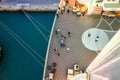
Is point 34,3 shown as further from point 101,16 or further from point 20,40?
point 101,16

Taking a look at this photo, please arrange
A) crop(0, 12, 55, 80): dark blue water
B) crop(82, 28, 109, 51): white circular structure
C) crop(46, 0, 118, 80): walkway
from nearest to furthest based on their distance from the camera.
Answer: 1. crop(46, 0, 118, 80): walkway
2. crop(82, 28, 109, 51): white circular structure
3. crop(0, 12, 55, 80): dark blue water

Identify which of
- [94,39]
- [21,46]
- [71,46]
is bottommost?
[71,46]

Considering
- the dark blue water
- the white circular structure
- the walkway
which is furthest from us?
the dark blue water

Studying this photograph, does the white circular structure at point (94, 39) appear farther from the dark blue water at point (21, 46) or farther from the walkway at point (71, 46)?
the dark blue water at point (21, 46)

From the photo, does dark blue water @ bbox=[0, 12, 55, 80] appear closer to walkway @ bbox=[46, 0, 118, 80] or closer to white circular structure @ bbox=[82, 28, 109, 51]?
walkway @ bbox=[46, 0, 118, 80]

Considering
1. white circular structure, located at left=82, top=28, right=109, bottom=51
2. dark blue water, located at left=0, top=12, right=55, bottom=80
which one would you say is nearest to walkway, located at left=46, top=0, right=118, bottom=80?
white circular structure, located at left=82, top=28, right=109, bottom=51

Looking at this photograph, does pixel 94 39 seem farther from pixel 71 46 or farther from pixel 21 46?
pixel 21 46

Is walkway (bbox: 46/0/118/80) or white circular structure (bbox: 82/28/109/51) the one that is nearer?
walkway (bbox: 46/0/118/80)

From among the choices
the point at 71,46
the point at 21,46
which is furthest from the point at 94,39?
the point at 21,46
